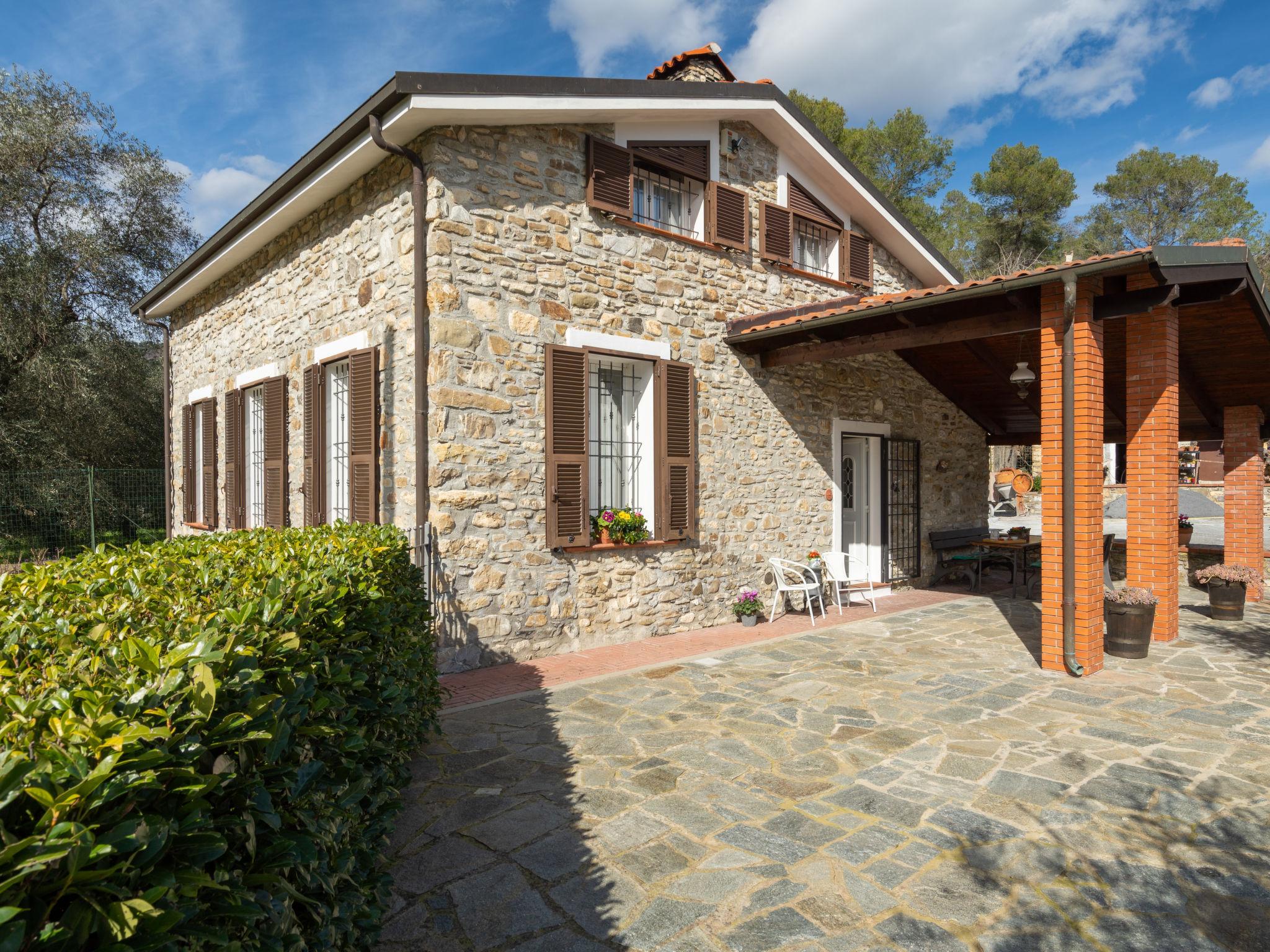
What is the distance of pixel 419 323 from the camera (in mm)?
5602

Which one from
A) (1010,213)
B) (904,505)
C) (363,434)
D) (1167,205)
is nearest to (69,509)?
(363,434)

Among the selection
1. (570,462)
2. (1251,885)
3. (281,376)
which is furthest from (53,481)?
(1251,885)

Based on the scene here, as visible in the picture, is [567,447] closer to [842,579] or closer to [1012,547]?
[842,579]

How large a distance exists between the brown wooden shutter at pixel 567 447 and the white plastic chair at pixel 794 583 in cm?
257

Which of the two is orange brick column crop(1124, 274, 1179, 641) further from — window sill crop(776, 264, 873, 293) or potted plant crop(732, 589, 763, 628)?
window sill crop(776, 264, 873, 293)

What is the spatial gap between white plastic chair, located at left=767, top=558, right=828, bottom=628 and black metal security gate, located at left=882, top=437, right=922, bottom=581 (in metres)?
2.25

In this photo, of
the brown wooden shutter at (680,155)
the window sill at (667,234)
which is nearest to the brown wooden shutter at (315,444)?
the window sill at (667,234)

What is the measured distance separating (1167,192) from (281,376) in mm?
28800

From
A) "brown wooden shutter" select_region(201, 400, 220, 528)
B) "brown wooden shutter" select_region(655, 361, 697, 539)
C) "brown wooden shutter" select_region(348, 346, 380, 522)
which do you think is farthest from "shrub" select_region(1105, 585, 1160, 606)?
"brown wooden shutter" select_region(201, 400, 220, 528)

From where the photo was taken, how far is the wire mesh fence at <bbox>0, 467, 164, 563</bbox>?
501 inches

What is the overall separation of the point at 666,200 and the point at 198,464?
8152 millimetres

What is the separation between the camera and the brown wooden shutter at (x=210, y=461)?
386 inches

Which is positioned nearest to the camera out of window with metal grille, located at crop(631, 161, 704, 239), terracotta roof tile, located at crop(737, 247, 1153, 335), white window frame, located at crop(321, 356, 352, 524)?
terracotta roof tile, located at crop(737, 247, 1153, 335)

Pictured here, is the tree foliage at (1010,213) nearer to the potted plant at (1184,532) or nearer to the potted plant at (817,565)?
the potted plant at (1184,532)
